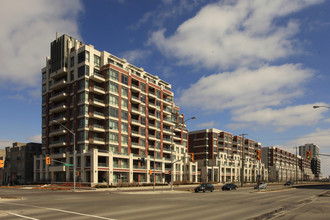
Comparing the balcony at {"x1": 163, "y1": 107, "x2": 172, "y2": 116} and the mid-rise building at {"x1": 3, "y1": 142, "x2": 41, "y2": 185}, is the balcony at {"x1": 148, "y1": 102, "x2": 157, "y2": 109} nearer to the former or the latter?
the balcony at {"x1": 163, "y1": 107, "x2": 172, "y2": 116}

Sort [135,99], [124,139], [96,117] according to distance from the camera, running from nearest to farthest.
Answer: [96,117], [124,139], [135,99]

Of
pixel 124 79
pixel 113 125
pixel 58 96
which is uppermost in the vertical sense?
pixel 124 79

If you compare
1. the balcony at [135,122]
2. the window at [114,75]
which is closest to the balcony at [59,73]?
the window at [114,75]

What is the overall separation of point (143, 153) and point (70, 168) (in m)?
20.7

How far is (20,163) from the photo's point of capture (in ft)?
328

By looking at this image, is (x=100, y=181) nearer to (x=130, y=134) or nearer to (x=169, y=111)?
(x=130, y=134)

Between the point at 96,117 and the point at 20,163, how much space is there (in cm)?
4850

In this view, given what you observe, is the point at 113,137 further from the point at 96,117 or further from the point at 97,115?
the point at 97,115

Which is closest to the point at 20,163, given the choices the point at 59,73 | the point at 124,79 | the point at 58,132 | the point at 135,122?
the point at 58,132

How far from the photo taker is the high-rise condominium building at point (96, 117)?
6912 cm

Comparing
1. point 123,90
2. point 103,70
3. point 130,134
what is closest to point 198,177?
point 130,134

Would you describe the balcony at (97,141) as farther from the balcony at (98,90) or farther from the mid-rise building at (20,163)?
the mid-rise building at (20,163)

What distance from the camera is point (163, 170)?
283 ft

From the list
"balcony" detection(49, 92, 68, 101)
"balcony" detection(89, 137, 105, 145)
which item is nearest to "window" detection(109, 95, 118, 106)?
"balcony" detection(89, 137, 105, 145)
